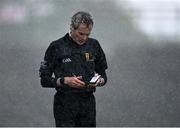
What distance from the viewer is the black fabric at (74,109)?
6.55 m

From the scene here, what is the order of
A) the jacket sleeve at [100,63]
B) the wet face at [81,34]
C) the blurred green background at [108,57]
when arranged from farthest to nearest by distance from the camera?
the blurred green background at [108,57] < the jacket sleeve at [100,63] < the wet face at [81,34]

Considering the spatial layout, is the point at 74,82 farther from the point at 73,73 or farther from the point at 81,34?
the point at 81,34

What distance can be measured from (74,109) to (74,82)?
31 cm

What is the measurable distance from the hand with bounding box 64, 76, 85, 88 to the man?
0.11 feet

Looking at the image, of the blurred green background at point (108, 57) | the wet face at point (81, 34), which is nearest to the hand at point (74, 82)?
the wet face at point (81, 34)

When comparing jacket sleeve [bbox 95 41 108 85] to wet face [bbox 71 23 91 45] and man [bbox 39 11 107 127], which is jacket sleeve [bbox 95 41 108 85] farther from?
wet face [bbox 71 23 91 45]

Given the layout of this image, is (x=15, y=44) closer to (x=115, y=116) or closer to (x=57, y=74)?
(x=115, y=116)

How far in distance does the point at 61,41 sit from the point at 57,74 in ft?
0.96

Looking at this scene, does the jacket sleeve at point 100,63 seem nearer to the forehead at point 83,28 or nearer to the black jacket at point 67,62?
the black jacket at point 67,62

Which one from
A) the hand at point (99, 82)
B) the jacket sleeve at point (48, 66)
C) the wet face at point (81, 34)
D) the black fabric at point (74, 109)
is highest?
the wet face at point (81, 34)

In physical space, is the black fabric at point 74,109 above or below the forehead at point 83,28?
below

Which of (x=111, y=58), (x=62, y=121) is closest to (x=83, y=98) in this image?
(x=62, y=121)

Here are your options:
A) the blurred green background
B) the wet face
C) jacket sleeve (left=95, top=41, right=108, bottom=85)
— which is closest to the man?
the wet face

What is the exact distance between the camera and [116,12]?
356 inches
